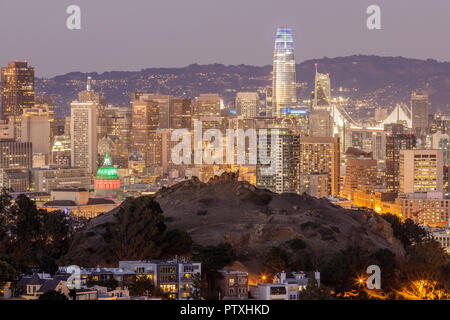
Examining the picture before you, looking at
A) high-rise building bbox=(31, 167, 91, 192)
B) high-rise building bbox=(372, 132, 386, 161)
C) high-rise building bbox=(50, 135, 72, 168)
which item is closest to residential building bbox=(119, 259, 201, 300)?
high-rise building bbox=(31, 167, 91, 192)

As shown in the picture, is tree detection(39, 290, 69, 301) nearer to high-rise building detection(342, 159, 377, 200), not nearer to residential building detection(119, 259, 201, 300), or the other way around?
residential building detection(119, 259, 201, 300)

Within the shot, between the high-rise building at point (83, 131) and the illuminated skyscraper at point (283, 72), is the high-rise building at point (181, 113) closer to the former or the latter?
the high-rise building at point (83, 131)

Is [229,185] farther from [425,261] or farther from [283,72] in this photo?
[283,72]
